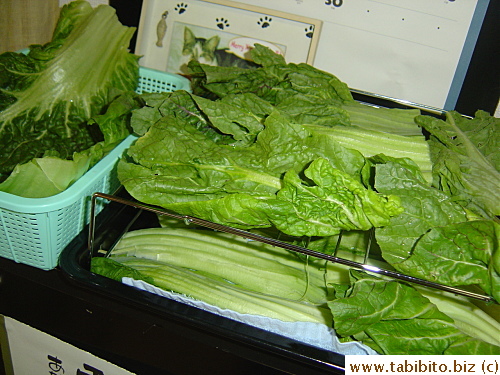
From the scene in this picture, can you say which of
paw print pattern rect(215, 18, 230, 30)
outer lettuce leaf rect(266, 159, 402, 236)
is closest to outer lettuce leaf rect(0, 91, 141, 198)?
outer lettuce leaf rect(266, 159, 402, 236)

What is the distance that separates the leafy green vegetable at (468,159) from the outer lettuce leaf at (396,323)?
0.72 ft

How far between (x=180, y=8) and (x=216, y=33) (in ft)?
0.48

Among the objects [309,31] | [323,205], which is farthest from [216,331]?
[309,31]

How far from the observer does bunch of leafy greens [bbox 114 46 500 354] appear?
0.77 m

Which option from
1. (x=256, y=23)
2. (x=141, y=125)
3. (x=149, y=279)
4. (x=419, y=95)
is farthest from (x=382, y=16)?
(x=149, y=279)

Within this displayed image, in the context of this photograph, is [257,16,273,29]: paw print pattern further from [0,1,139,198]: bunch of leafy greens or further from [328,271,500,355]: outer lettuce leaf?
[328,271,500,355]: outer lettuce leaf

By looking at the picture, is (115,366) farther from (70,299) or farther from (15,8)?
(15,8)

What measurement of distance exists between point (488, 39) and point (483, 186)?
663 mm

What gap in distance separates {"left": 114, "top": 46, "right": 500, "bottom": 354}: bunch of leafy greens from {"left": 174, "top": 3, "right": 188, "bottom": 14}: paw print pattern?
0.60 meters

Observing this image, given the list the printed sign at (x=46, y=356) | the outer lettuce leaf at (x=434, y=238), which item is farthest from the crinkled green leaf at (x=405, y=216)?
the printed sign at (x=46, y=356)

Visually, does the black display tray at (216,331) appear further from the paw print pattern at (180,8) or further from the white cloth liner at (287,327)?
the paw print pattern at (180,8)

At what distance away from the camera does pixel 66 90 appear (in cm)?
121

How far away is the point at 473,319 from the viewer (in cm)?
87

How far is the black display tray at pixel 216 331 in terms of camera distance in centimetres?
77
